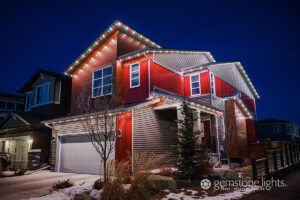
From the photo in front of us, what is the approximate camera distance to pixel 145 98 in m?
12.8

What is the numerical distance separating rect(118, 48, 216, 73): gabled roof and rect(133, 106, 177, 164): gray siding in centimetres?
347

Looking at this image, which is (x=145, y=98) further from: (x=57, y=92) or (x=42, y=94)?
(x=42, y=94)

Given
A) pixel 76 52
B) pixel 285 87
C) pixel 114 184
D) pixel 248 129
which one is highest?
pixel 76 52

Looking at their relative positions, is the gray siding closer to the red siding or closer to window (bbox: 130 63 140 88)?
the red siding

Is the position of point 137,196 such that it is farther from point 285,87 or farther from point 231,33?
point 285,87

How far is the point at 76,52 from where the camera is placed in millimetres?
172125

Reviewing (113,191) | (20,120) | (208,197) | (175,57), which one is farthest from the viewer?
(20,120)

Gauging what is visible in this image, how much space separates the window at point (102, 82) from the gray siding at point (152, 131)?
351 centimetres

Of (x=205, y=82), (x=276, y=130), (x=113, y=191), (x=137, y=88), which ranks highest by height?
(x=205, y=82)

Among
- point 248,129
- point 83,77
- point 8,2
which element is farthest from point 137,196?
point 8,2

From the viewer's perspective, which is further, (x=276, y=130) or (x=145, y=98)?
(x=276, y=130)

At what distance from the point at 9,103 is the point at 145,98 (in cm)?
2420

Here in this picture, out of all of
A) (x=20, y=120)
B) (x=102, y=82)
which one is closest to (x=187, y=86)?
(x=102, y=82)

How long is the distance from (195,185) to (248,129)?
11705 millimetres
